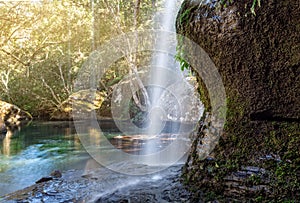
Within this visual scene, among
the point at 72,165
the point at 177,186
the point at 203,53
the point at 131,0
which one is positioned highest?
the point at 131,0

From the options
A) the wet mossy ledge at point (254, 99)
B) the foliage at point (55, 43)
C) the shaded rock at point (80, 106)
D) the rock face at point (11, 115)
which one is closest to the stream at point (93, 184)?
the wet mossy ledge at point (254, 99)

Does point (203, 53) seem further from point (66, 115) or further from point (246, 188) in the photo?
point (66, 115)

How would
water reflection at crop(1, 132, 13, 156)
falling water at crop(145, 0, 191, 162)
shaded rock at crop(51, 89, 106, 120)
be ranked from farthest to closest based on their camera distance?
shaded rock at crop(51, 89, 106, 120) → falling water at crop(145, 0, 191, 162) → water reflection at crop(1, 132, 13, 156)

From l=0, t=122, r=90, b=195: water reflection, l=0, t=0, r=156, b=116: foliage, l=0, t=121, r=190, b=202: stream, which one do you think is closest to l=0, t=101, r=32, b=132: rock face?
l=0, t=0, r=156, b=116: foliage

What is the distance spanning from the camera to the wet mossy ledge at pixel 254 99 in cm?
223

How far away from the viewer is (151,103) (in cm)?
1780

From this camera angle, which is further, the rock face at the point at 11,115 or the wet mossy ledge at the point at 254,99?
the rock face at the point at 11,115

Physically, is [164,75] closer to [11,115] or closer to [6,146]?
[6,146]

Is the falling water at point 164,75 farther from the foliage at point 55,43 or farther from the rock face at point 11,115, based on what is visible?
the rock face at point 11,115

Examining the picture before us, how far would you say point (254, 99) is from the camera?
2473 millimetres

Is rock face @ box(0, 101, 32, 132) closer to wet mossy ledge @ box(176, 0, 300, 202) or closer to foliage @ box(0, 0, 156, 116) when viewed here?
foliage @ box(0, 0, 156, 116)

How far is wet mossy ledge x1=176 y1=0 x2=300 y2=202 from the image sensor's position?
87.7 inches

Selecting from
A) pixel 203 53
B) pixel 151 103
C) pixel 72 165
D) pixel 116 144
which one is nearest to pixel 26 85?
pixel 151 103

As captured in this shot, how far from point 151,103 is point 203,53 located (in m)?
15.1
